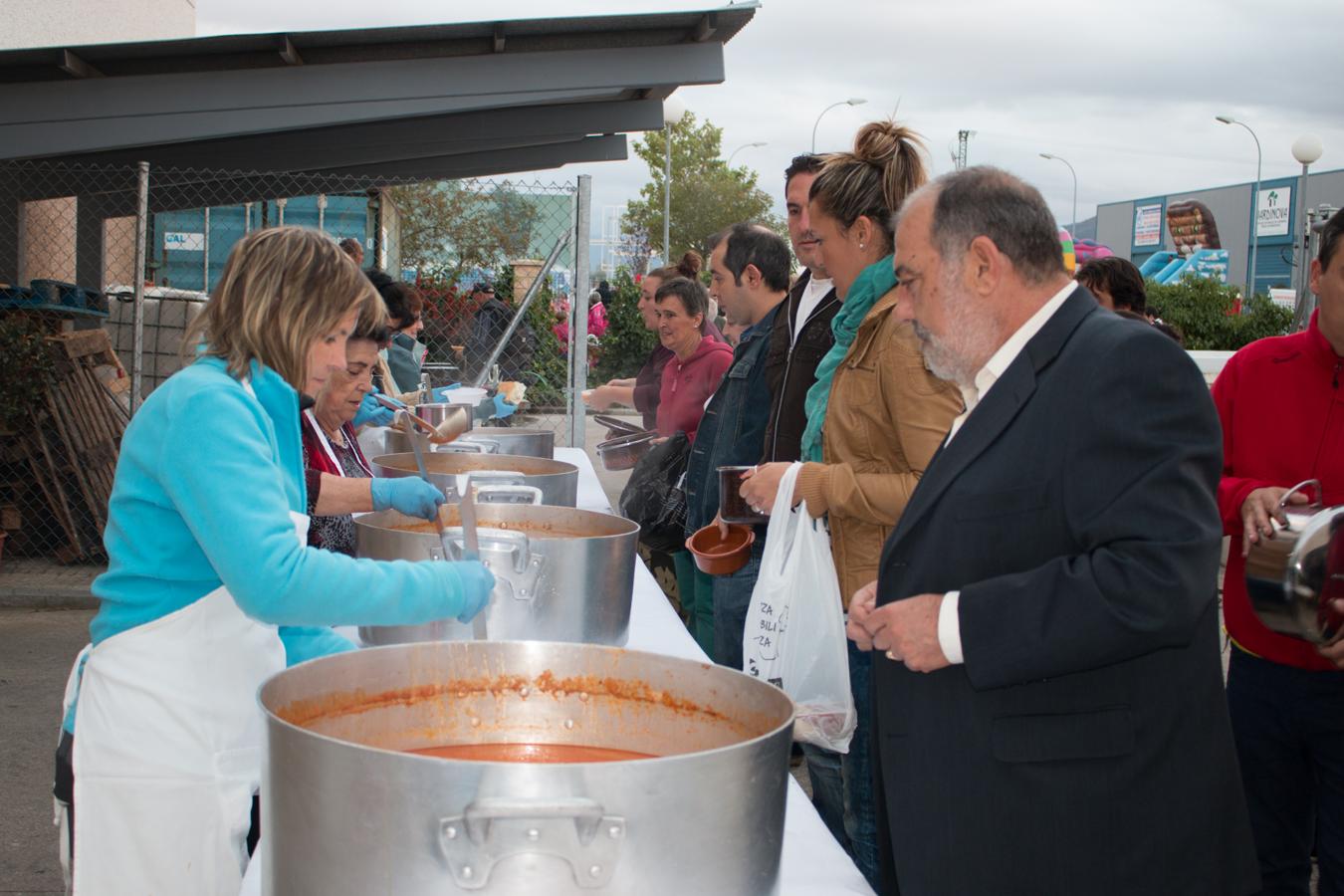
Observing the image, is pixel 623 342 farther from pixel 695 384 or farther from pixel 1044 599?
pixel 1044 599

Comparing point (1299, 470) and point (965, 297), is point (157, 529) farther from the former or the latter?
point (1299, 470)

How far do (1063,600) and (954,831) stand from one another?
36 centimetres

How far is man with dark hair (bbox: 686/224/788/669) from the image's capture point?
353cm

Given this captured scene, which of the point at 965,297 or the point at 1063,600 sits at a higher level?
the point at 965,297

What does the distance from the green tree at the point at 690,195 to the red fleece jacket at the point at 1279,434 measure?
32.5m

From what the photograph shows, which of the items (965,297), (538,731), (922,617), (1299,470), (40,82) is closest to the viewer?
(538,731)

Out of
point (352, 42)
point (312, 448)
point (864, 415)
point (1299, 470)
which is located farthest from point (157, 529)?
point (352, 42)

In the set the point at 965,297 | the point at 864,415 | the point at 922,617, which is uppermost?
the point at 965,297

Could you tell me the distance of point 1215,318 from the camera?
15.9 metres

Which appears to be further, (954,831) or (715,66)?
(715,66)

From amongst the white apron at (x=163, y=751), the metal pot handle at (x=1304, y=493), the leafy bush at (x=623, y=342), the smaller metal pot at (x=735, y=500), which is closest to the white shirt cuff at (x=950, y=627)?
the metal pot handle at (x=1304, y=493)

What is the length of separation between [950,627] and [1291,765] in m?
1.26

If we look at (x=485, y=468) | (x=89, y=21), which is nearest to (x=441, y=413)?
(x=485, y=468)

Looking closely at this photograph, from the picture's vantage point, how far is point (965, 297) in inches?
65.0
